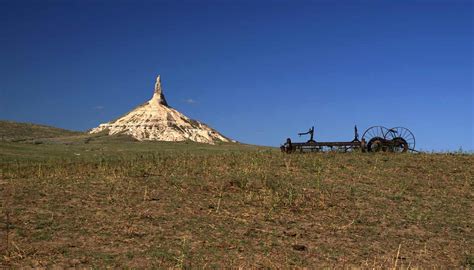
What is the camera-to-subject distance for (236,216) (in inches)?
480

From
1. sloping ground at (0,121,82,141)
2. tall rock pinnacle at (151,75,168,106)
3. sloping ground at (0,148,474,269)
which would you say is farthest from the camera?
tall rock pinnacle at (151,75,168,106)

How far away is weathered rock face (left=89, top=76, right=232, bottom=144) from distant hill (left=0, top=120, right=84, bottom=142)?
13.1 ft

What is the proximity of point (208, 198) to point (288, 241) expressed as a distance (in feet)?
13.0

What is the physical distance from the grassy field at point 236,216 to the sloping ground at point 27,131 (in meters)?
22.1

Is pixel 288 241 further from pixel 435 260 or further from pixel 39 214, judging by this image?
pixel 39 214

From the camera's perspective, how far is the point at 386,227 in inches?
470

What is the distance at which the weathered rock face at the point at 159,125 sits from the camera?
46406 millimetres

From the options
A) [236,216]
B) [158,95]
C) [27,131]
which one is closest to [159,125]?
[158,95]

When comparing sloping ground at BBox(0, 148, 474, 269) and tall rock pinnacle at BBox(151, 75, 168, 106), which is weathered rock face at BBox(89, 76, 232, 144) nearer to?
tall rock pinnacle at BBox(151, 75, 168, 106)

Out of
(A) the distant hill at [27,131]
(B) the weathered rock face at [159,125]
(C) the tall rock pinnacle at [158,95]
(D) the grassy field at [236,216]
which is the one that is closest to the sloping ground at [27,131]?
(A) the distant hill at [27,131]

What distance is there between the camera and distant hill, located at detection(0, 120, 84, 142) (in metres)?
39.6

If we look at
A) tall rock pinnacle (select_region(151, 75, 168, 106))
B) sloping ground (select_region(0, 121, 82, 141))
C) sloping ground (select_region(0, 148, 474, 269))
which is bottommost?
sloping ground (select_region(0, 148, 474, 269))

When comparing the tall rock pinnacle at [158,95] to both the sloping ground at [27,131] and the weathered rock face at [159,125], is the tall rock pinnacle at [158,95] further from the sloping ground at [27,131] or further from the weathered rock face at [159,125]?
the sloping ground at [27,131]

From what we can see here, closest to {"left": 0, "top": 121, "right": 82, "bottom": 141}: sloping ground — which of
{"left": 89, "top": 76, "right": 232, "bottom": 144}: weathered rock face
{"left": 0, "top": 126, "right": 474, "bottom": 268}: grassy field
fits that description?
{"left": 89, "top": 76, "right": 232, "bottom": 144}: weathered rock face
